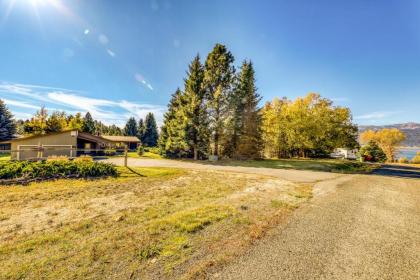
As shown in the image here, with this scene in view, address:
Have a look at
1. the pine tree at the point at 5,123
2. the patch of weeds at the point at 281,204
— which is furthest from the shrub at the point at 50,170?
the pine tree at the point at 5,123

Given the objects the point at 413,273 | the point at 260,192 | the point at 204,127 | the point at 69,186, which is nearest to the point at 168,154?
the point at 204,127

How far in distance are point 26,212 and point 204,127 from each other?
19305mm

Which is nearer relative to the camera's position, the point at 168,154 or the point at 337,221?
the point at 337,221

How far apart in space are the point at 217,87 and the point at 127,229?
2247 centimetres

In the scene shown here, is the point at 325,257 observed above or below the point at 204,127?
below

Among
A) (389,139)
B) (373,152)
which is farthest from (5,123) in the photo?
(389,139)

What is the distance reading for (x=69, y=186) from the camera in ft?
27.2

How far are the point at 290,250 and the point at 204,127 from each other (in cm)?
2058

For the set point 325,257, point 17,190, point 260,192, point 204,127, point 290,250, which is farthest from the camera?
point 204,127

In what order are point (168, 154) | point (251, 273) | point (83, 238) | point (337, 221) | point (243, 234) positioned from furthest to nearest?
1. point (168, 154)
2. point (337, 221)
3. point (243, 234)
4. point (83, 238)
5. point (251, 273)

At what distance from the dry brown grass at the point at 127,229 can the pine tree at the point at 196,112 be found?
16.2m

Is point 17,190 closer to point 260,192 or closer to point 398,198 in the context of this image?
point 260,192

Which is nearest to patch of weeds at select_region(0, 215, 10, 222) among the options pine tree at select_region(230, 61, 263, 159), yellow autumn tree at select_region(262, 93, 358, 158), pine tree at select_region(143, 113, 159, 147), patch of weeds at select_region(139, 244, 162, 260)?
patch of weeds at select_region(139, 244, 162, 260)

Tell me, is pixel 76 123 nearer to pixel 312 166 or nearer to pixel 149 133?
pixel 149 133
